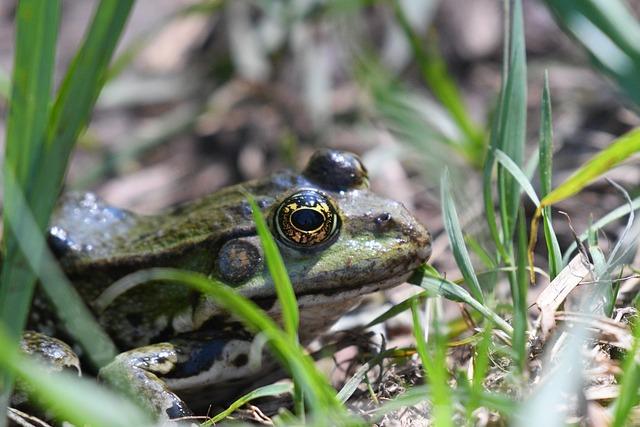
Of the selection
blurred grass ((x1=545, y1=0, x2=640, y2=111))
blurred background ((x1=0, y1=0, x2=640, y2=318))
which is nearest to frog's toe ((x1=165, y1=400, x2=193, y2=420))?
blurred grass ((x1=545, y1=0, x2=640, y2=111))

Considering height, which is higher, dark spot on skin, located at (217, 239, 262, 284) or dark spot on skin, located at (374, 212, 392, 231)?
dark spot on skin, located at (217, 239, 262, 284)

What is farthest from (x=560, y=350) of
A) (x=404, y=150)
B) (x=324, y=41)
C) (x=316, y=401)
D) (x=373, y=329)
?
(x=324, y=41)

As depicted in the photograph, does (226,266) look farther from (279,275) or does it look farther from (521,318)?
(521,318)

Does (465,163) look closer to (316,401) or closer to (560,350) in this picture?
(560,350)

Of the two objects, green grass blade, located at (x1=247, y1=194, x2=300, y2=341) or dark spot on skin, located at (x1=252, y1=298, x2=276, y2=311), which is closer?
green grass blade, located at (x1=247, y1=194, x2=300, y2=341)

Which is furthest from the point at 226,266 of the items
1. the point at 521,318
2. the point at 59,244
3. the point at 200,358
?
the point at 521,318

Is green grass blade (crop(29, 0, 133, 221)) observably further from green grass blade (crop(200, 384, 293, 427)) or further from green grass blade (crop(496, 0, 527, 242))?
green grass blade (crop(496, 0, 527, 242))

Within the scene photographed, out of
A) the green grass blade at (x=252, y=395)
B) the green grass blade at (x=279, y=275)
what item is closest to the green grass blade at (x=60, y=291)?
the green grass blade at (x=252, y=395)

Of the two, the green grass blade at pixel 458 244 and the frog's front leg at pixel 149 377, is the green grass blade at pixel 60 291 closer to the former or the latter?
the frog's front leg at pixel 149 377

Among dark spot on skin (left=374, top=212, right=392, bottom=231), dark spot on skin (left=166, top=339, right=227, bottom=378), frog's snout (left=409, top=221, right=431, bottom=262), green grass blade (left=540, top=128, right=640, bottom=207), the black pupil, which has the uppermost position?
the black pupil
